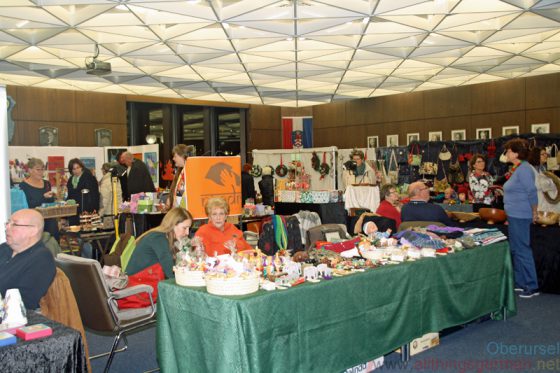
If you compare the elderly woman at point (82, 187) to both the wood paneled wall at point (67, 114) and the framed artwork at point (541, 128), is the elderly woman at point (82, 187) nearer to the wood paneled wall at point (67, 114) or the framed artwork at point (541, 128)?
the wood paneled wall at point (67, 114)

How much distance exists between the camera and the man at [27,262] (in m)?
3.01

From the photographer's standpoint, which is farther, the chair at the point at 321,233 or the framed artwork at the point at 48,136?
the framed artwork at the point at 48,136

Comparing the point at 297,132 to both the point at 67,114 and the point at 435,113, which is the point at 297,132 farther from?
the point at 67,114

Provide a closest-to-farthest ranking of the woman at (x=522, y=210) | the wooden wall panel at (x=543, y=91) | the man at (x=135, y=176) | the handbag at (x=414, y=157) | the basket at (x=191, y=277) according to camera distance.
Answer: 1. the basket at (x=191, y=277)
2. the woman at (x=522, y=210)
3. the man at (x=135, y=176)
4. the handbag at (x=414, y=157)
5. the wooden wall panel at (x=543, y=91)

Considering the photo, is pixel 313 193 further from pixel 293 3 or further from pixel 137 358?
pixel 137 358

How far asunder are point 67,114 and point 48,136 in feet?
2.57

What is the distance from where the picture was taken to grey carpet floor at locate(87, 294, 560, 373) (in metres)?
3.93

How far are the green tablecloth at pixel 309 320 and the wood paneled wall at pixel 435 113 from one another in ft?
30.6

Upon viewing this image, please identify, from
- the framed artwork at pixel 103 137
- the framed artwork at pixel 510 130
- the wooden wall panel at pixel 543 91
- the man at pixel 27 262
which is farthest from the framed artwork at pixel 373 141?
the man at pixel 27 262

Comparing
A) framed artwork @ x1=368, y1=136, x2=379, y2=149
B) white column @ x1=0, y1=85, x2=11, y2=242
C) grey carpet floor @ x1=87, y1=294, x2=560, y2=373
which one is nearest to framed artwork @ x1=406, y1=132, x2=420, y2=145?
framed artwork @ x1=368, y1=136, x2=379, y2=149

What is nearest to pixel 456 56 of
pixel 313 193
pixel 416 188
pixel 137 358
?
pixel 313 193

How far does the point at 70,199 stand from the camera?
7.91m

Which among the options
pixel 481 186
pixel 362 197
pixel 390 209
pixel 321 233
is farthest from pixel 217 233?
pixel 481 186

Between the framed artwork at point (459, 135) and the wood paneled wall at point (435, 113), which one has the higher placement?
the wood paneled wall at point (435, 113)
